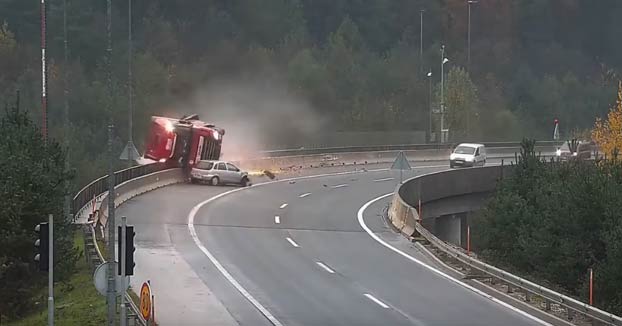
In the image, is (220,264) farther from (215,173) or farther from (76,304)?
(215,173)

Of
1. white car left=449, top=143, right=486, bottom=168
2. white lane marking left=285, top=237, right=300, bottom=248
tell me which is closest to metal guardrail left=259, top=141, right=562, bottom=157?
white car left=449, top=143, right=486, bottom=168

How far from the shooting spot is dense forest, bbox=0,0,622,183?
93875mm

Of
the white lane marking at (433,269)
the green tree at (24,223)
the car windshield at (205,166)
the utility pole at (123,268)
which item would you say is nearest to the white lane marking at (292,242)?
the white lane marking at (433,269)

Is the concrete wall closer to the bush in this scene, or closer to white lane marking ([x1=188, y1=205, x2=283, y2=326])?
the bush

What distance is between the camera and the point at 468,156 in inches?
2655

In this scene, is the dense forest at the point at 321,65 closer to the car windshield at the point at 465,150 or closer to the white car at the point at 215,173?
the white car at the point at 215,173

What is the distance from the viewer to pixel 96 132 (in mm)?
88125

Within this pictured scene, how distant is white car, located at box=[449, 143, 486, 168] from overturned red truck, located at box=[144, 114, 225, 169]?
1832 cm

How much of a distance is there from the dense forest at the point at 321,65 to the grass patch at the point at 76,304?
40128mm

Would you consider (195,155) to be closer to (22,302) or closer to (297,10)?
(22,302)

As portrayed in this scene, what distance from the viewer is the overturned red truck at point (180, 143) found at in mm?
53938

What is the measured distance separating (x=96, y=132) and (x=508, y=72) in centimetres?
6024

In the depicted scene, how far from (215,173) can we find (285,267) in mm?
21954

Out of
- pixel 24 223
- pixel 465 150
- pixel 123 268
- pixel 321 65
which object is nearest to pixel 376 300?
pixel 123 268
